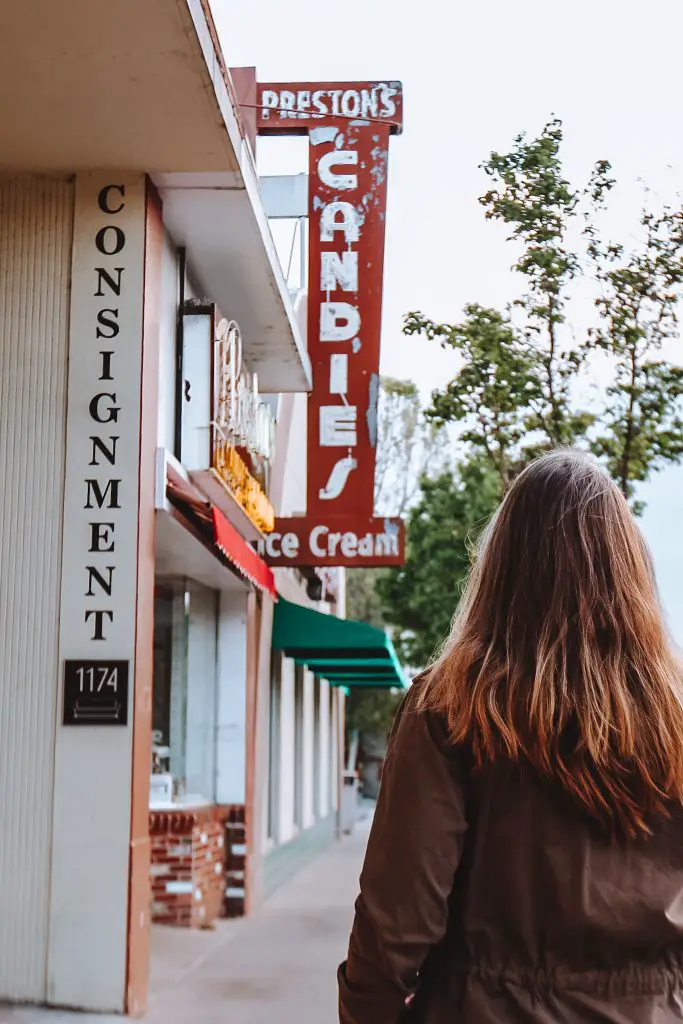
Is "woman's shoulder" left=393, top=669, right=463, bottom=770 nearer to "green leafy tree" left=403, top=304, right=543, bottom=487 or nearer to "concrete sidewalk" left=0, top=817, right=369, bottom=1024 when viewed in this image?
"concrete sidewalk" left=0, top=817, right=369, bottom=1024

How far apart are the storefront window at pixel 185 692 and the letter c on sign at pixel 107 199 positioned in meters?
4.36

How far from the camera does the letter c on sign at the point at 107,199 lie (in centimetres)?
729

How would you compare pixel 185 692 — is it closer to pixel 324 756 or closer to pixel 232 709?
pixel 232 709

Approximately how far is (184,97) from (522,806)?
5.30 metres

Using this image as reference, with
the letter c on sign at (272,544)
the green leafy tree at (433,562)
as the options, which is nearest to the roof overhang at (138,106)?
the letter c on sign at (272,544)

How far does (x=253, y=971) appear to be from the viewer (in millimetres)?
8680

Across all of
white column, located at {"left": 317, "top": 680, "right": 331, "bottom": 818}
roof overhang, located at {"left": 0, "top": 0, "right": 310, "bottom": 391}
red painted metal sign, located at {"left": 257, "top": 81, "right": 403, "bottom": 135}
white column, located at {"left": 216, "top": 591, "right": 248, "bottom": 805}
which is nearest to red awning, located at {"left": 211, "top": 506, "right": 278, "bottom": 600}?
white column, located at {"left": 216, "top": 591, "right": 248, "bottom": 805}

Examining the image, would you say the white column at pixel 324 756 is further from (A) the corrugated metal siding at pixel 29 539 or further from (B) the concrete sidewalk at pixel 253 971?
(A) the corrugated metal siding at pixel 29 539

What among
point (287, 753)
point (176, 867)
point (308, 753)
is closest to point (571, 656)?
point (176, 867)

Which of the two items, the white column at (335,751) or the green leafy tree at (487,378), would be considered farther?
the white column at (335,751)

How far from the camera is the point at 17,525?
7.02 m

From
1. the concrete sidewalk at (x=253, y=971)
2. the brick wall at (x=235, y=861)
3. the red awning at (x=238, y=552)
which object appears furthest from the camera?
the brick wall at (x=235, y=861)

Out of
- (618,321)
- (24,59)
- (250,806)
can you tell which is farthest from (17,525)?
(618,321)

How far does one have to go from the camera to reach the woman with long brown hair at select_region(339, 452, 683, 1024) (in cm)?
185
